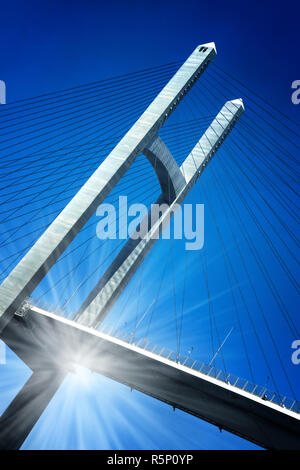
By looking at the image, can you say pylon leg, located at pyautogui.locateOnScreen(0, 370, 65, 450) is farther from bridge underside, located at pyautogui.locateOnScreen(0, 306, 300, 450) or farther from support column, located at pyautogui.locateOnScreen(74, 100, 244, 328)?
support column, located at pyautogui.locateOnScreen(74, 100, 244, 328)

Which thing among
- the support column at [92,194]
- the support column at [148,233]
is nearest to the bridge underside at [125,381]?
the support column at [148,233]

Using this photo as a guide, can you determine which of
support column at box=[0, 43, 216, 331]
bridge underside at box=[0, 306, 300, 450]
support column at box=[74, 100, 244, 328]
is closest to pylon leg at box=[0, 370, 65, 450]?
bridge underside at box=[0, 306, 300, 450]

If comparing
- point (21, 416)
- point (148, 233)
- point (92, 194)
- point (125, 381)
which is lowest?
point (21, 416)

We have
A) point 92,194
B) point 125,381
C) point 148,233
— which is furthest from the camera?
point 148,233

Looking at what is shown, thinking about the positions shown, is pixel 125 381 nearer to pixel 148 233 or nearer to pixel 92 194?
pixel 148 233

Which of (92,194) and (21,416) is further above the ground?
(92,194)

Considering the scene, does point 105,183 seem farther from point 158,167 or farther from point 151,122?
point 158,167

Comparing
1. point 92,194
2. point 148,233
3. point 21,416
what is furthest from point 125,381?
point 92,194

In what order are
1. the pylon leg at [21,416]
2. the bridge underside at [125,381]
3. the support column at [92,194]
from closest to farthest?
the support column at [92,194], the bridge underside at [125,381], the pylon leg at [21,416]

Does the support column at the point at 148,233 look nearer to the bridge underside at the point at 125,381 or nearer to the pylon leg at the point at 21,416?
the bridge underside at the point at 125,381
